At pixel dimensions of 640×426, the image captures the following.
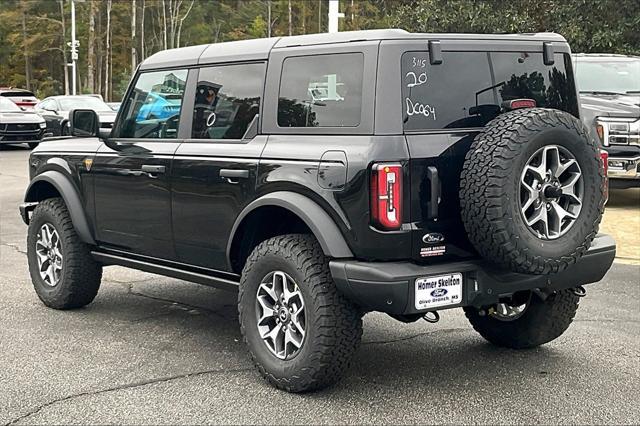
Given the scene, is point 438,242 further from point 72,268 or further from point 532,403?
point 72,268

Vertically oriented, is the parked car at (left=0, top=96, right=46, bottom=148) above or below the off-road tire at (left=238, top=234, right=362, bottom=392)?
above

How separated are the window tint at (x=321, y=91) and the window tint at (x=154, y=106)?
1006mm

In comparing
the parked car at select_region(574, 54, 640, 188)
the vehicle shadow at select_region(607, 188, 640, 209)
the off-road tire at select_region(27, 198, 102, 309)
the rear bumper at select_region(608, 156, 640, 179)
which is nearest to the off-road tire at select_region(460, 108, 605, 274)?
the off-road tire at select_region(27, 198, 102, 309)

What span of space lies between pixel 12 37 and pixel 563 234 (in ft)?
205

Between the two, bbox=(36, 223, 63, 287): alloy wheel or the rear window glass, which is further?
bbox=(36, 223, 63, 287): alloy wheel

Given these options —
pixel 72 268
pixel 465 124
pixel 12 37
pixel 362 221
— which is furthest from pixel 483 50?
pixel 12 37

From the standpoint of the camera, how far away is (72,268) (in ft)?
20.2

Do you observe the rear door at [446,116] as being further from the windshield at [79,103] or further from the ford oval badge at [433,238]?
the windshield at [79,103]

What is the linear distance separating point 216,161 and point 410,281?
1.53m

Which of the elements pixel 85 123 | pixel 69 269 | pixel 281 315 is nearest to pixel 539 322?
pixel 281 315

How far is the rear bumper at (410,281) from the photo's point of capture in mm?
4074

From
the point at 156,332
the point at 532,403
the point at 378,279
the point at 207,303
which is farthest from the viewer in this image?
the point at 207,303

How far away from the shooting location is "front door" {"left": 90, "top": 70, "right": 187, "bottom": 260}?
17.8ft

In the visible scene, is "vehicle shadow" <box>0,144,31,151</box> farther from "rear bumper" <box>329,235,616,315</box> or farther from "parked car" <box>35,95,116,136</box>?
"rear bumper" <box>329,235,616,315</box>
